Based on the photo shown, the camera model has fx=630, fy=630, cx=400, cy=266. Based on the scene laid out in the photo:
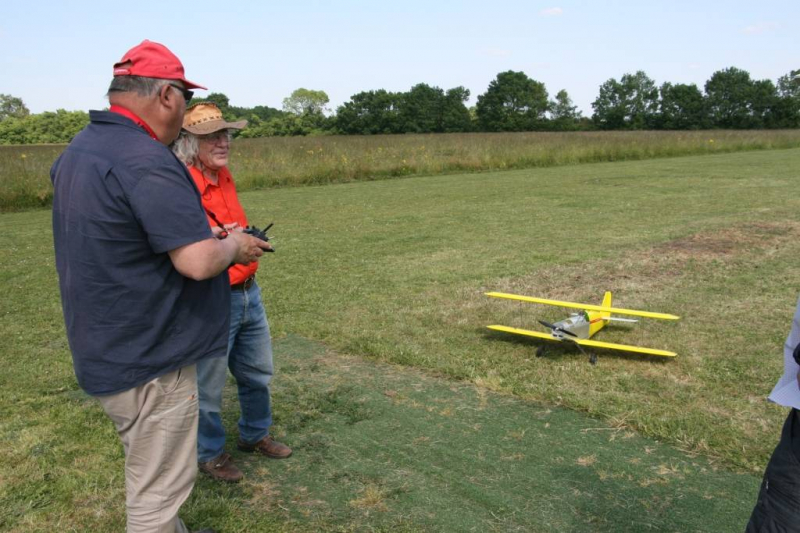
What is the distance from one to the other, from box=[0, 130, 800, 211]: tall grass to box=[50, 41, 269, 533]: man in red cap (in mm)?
16008

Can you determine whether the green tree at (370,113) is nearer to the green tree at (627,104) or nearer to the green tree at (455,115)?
the green tree at (455,115)

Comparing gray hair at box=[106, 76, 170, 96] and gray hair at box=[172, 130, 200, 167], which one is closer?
gray hair at box=[106, 76, 170, 96]

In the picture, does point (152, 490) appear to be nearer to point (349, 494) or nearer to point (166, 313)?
point (166, 313)

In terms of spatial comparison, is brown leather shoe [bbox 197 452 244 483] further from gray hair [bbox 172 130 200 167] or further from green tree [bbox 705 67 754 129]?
green tree [bbox 705 67 754 129]

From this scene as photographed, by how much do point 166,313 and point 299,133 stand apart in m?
53.6

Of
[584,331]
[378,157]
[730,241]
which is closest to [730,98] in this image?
[378,157]

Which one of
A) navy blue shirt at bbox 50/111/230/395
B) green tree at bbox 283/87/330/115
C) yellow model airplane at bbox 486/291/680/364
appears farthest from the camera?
green tree at bbox 283/87/330/115

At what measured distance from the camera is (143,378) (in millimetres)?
2195

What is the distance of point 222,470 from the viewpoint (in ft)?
11.2

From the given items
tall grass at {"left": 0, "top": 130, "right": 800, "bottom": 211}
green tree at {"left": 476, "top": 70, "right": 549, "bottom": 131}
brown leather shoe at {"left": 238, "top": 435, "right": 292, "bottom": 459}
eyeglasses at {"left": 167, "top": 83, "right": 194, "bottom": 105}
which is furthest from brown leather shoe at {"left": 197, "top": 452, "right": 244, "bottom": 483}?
green tree at {"left": 476, "top": 70, "right": 549, "bottom": 131}

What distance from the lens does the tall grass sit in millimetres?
16516

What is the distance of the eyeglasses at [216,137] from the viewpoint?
3123 mm

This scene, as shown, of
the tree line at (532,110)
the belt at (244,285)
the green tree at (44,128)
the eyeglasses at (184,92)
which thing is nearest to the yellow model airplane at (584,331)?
the belt at (244,285)

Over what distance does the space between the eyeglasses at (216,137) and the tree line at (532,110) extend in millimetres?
50503
